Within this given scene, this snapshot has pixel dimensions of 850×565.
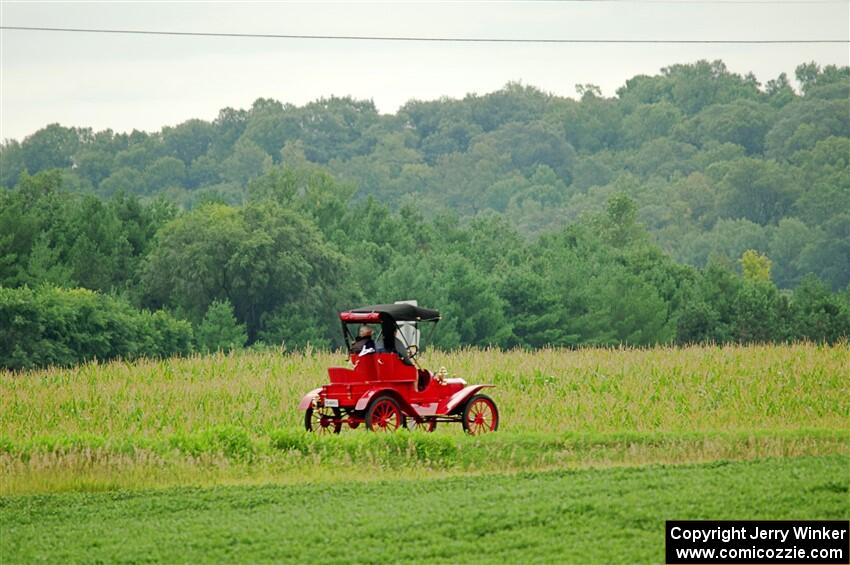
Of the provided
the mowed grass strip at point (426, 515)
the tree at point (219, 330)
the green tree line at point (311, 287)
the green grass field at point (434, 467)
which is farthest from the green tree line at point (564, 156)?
the mowed grass strip at point (426, 515)

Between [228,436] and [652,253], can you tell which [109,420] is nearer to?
[228,436]

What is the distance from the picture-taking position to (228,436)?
69.5ft

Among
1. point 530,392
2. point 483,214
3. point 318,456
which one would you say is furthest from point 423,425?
point 483,214

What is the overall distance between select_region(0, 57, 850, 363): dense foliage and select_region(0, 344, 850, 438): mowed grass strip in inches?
1309

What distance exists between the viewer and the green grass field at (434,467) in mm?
14898

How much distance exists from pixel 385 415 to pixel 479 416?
1.80 meters

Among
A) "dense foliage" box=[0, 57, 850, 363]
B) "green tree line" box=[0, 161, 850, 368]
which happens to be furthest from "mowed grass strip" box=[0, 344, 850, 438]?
"dense foliage" box=[0, 57, 850, 363]

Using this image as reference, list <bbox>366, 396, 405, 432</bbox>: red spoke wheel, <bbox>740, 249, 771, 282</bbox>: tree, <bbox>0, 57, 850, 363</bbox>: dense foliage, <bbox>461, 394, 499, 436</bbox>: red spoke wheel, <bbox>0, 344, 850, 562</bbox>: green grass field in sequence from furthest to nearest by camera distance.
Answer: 1. <bbox>740, 249, 771, 282</bbox>: tree
2. <bbox>0, 57, 850, 363</bbox>: dense foliage
3. <bbox>461, 394, 499, 436</bbox>: red spoke wheel
4. <bbox>366, 396, 405, 432</bbox>: red spoke wheel
5. <bbox>0, 344, 850, 562</bbox>: green grass field

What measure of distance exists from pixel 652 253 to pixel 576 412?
63.1m

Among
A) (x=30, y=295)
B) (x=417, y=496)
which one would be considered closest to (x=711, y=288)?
(x=30, y=295)

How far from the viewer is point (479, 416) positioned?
23.5 m

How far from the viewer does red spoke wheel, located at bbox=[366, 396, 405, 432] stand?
2223 centimetres

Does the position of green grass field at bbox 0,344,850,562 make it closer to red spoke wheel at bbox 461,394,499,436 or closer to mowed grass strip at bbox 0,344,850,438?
mowed grass strip at bbox 0,344,850,438

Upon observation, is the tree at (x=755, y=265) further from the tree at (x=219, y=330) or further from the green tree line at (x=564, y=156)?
the tree at (x=219, y=330)
